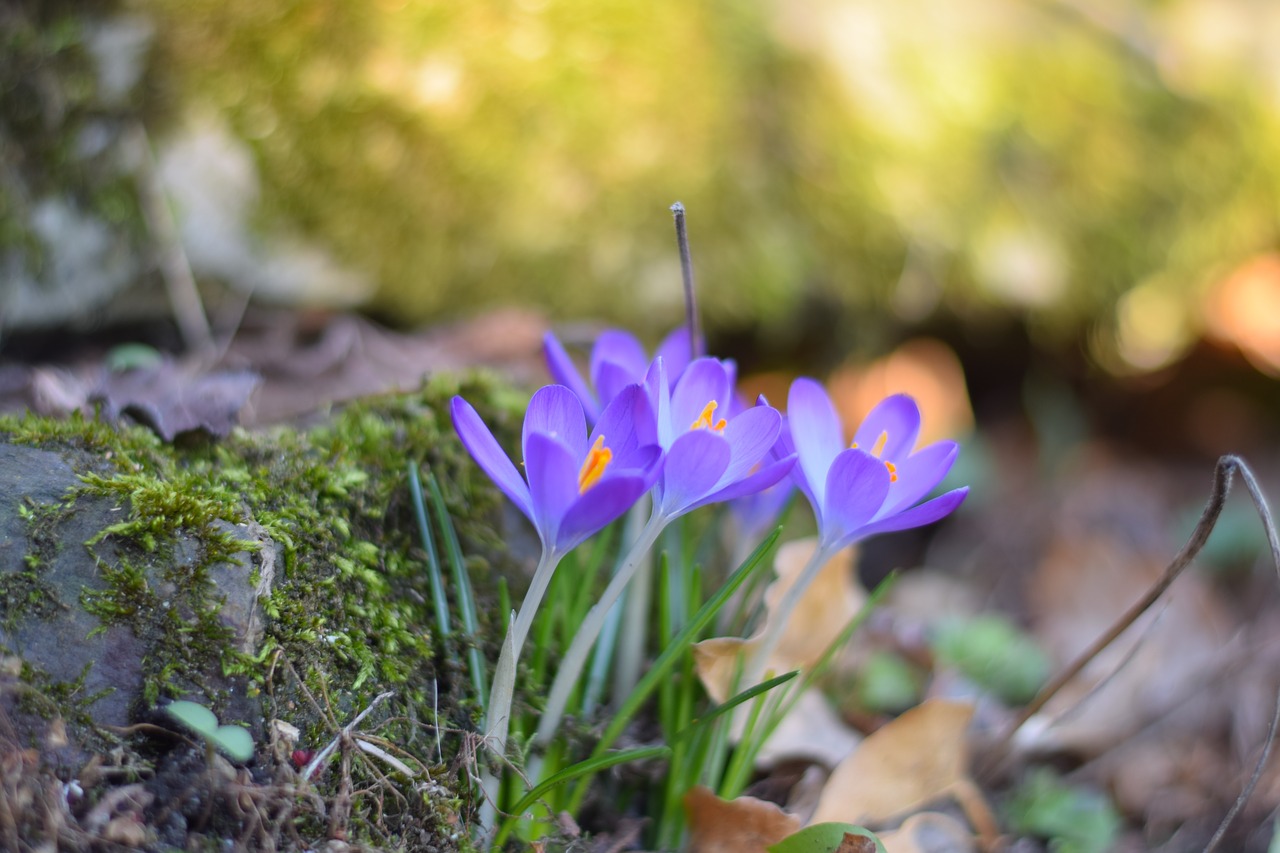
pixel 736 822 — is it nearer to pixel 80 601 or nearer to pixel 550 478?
pixel 550 478

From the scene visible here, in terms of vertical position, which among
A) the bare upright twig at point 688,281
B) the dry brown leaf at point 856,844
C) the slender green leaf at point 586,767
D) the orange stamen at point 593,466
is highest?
the bare upright twig at point 688,281

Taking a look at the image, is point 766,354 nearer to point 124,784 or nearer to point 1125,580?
point 1125,580

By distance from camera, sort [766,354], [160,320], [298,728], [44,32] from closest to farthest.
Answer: [298,728]
[44,32]
[160,320]
[766,354]

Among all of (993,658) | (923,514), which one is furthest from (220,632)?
(993,658)

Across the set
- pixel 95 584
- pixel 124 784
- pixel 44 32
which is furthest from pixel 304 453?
pixel 44 32

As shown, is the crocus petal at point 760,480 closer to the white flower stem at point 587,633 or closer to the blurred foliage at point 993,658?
the white flower stem at point 587,633

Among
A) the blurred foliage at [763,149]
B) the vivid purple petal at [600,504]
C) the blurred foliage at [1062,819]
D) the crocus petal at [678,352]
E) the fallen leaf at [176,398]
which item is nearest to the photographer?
the vivid purple petal at [600,504]

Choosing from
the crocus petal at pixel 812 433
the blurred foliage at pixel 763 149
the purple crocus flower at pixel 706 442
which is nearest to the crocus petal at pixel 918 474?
the crocus petal at pixel 812 433
